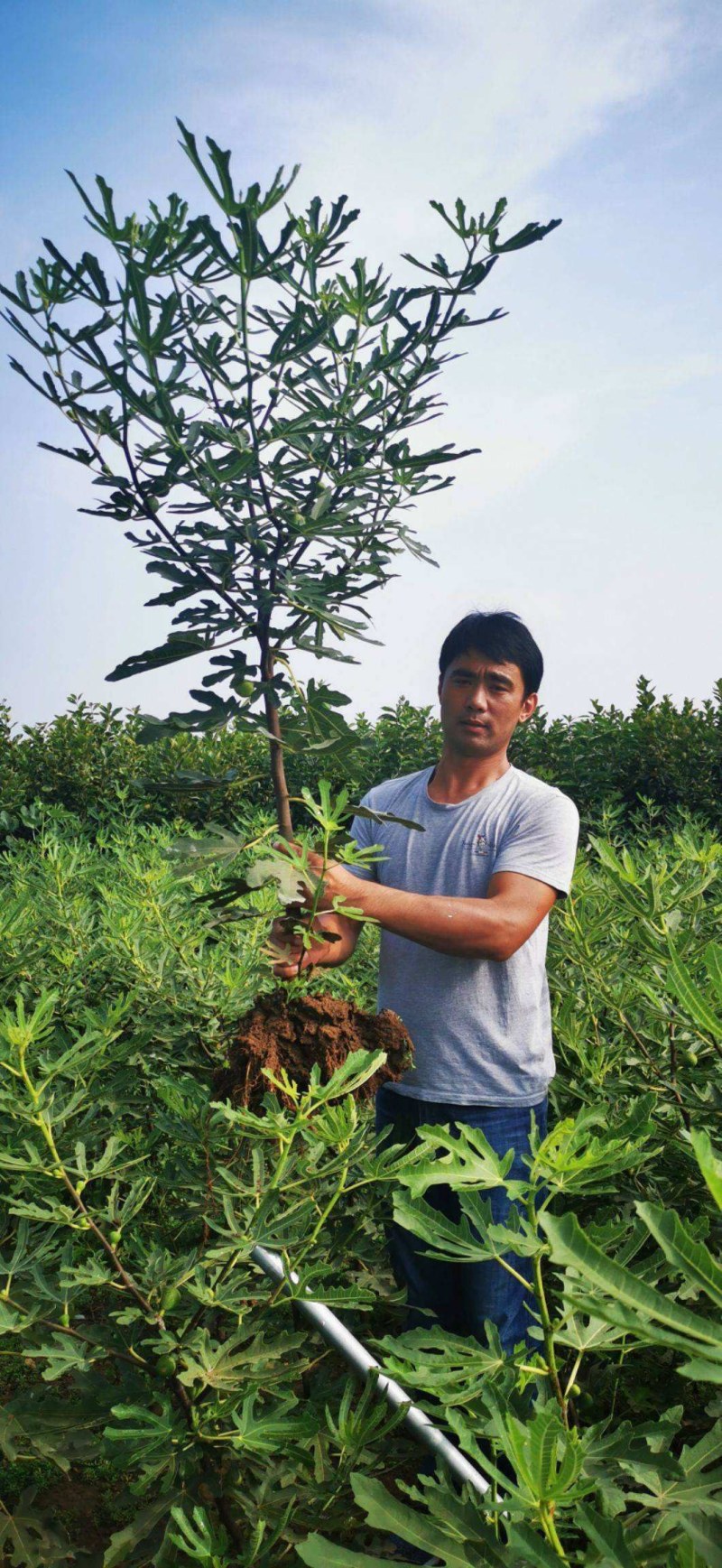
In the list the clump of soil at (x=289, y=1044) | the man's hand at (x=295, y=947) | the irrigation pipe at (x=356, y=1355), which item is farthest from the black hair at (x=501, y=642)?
the irrigation pipe at (x=356, y=1355)

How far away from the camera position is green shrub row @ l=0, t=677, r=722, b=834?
7.67 metres

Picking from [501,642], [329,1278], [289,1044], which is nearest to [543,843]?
[501,642]

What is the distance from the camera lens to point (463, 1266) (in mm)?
2770

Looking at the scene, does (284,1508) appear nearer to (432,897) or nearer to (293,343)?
(432,897)

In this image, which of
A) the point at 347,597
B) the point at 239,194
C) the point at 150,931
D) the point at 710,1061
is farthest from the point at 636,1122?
the point at 150,931

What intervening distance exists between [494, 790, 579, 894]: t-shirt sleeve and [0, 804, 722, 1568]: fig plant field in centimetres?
26

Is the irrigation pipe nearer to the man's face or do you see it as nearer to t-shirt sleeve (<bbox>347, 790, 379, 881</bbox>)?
t-shirt sleeve (<bbox>347, 790, 379, 881</bbox>)

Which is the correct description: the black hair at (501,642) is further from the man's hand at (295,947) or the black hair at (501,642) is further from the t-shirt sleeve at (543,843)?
the man's hand at (295,947)

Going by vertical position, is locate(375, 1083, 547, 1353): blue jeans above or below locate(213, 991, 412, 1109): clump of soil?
below

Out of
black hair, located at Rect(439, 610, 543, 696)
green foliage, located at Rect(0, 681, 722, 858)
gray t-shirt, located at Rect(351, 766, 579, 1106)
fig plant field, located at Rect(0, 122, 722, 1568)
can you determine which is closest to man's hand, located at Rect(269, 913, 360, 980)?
fig plant field, located at Rect(0, 122, 722, 1568)

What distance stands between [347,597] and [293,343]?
18.0 inches

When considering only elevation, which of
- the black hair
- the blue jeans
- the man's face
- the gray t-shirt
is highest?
the black hair

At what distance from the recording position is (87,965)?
3426mm

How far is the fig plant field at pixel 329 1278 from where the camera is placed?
1.07 metres
